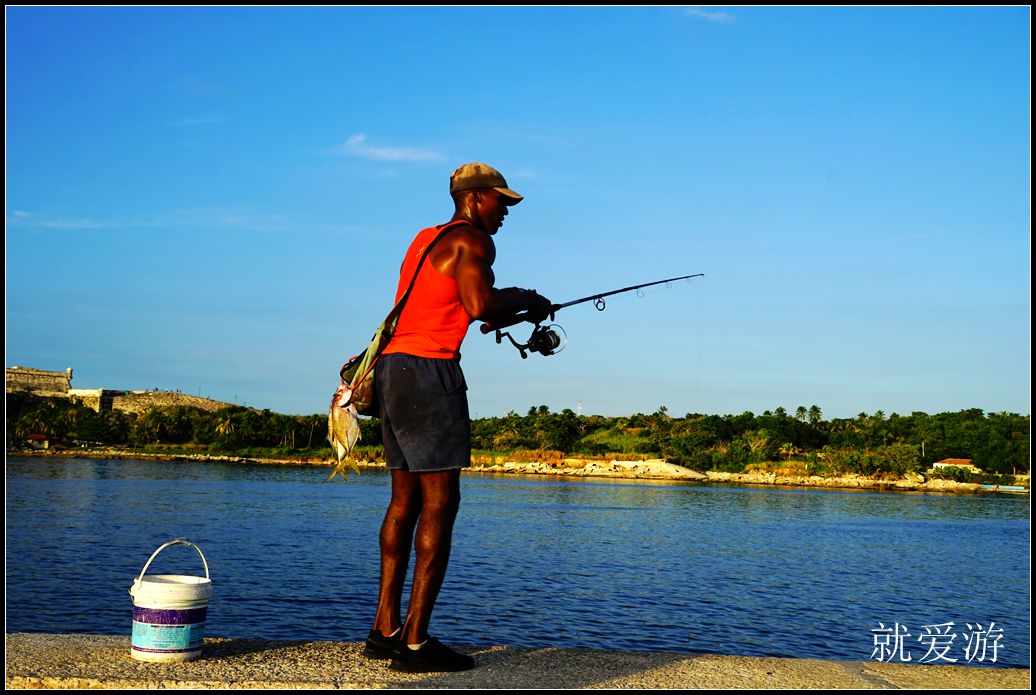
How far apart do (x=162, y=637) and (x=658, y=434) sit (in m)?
103

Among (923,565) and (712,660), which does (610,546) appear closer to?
(923,565)

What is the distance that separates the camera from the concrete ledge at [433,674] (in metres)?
4.13

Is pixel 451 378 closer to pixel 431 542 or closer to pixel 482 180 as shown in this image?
pixel 431 542

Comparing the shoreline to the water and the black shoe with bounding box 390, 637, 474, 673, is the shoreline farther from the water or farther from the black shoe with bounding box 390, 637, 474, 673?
the black shoe with bounding box 390, 637, 474, 673

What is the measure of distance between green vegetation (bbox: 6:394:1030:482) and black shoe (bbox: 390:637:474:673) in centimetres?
7969

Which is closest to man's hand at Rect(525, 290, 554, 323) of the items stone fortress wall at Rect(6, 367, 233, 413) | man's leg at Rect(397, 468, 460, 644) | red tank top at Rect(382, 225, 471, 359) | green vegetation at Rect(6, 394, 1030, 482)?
red tank top at Rect(382, 225, 471, 359)

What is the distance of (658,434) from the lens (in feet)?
347

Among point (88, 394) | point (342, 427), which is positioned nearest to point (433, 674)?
point (342, 427)

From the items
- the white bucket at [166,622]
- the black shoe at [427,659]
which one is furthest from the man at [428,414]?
the white bucket at [166,622]

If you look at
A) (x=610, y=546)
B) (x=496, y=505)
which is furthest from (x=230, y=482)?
(x=610, y=546)

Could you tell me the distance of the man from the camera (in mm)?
4602

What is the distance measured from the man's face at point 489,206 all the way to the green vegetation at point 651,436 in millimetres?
79546

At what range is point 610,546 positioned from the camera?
29219mm

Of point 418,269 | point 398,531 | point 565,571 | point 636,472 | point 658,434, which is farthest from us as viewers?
point 658,434
